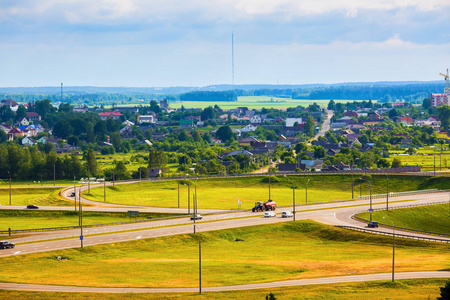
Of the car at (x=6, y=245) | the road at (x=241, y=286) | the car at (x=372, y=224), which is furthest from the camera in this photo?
the car at (x=372, y=224)

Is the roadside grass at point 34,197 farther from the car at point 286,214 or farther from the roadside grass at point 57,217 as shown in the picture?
the car at point 286,214

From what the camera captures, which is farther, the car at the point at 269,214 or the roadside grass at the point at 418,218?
the car at the point at 269,214

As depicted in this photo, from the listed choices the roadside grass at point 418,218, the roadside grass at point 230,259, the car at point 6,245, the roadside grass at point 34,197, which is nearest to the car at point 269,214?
the roadside grass at point 230,259

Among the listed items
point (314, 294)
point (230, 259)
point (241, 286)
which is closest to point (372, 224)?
point (230, 259)

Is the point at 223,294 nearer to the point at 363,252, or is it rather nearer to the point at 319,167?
the point at 363,252

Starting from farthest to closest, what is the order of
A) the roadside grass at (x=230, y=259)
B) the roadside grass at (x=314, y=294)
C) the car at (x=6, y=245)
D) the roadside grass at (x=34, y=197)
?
the roadside grass at (x=34, y=197) < the car at (x=6, y=245) < the roadside grass at (x=230, y=259) < the roadside grass at (x=314, y=294)

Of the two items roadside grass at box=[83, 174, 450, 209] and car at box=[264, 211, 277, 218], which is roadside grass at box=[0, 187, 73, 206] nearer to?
roadside grass at box=[83, 174, 450, 209]

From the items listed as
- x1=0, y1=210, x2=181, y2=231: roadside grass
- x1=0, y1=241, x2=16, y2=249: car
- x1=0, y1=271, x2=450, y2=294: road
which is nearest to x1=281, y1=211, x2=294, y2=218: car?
x1=0, y1=210, x2=181, y2=231: roadside grass
